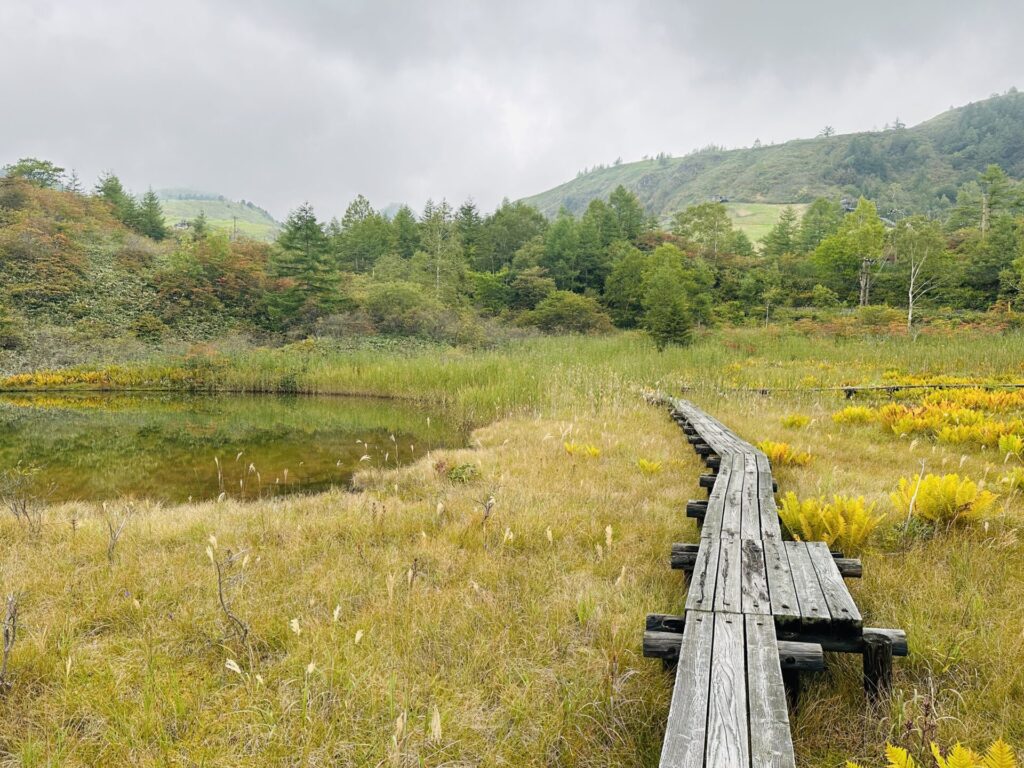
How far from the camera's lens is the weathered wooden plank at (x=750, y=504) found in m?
3.18

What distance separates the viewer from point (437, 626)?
260cm

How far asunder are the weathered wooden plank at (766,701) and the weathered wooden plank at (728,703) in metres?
0.02

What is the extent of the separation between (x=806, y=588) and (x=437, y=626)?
175cm

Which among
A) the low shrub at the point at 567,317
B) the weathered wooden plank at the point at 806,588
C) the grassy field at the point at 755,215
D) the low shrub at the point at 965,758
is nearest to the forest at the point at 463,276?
the low shrub at the point at 567,317

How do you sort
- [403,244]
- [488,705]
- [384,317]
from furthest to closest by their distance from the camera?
[403,244]
[384,317]
[488,705]

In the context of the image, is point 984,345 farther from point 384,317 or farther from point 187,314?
point 187,314

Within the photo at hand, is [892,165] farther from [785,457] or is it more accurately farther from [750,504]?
[750,504]

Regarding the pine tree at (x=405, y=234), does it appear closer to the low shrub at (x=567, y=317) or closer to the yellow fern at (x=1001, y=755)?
the low shrub at (x=567, y=317)

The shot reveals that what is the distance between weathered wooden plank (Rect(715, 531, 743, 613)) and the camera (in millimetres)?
Answer: 2205

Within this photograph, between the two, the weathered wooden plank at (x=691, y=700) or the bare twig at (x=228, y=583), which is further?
the bare twig at (x=228, y=583)

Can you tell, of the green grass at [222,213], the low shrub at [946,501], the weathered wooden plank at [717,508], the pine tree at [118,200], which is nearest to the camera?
the weathered wooden plank at [717,508]

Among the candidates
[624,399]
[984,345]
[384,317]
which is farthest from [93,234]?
[984,345]

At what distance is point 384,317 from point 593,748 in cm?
2634

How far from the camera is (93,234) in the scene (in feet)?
106
